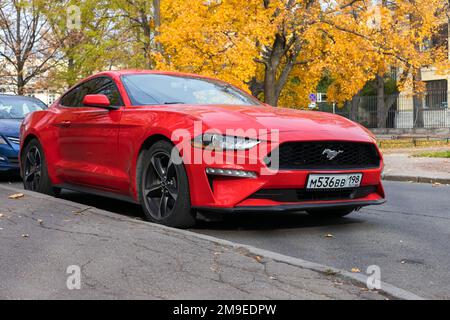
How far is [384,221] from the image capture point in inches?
264

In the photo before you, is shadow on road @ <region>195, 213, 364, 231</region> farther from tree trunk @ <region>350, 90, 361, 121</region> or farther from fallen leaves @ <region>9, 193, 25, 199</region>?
tree trunk @ <region>350, 90, 361, 121</region>

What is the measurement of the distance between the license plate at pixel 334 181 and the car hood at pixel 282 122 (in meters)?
0.32

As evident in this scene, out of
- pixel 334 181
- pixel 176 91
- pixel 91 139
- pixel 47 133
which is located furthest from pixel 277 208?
pixel 47 133

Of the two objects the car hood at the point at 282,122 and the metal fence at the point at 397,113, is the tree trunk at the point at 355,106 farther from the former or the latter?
the car hood at the point at 282,122

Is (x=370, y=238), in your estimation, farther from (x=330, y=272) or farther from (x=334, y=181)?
(x=330, y=272)

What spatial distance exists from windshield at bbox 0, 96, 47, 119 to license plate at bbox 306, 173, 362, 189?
771 cm

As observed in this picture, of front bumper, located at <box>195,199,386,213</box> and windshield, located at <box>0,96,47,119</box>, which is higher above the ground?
windshield, located at <box>0,96,47,119</box>

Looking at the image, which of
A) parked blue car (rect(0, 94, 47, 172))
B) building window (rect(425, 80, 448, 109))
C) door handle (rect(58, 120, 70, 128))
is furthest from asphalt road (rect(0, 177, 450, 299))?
building window (rect(425, 80, 448, 109))

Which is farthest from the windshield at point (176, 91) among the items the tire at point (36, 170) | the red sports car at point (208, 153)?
the tire at point (36, 170)

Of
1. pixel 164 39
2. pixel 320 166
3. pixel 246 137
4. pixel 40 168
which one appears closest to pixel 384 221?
pixel 320 166

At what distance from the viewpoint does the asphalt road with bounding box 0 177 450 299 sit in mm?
4383

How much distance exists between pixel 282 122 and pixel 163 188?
122 centimetres

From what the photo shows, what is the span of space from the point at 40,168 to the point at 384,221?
4.21 meters

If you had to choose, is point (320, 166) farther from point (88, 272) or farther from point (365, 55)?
point (365, 55)
